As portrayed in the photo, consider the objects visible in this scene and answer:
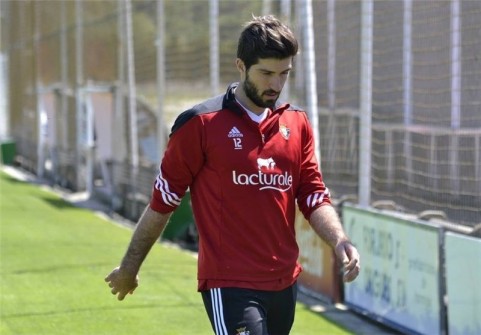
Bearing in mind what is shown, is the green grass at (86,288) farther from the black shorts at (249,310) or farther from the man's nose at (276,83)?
the man's nose at (276,83)

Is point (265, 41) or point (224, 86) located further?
point (224, 86)

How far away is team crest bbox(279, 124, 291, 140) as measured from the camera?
4.19 metres

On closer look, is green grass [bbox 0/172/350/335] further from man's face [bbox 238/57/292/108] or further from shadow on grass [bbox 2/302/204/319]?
man's face [bbox 238/57/292/108]

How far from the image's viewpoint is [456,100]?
8.53 meters

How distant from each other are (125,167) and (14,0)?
2045cm

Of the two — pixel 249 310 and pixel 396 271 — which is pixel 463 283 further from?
pixel 249 310

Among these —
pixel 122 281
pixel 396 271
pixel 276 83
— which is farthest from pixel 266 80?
pixel 396 271

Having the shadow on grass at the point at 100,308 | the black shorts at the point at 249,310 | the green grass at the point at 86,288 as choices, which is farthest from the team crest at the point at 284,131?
the shadow on grass at the point at 100,308

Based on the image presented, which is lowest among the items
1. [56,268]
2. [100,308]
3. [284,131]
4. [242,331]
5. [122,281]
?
[56,268]

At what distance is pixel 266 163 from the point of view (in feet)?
13.5

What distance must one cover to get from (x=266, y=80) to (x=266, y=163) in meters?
0.34

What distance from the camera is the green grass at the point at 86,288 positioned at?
26.8 feet

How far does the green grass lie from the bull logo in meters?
4.04

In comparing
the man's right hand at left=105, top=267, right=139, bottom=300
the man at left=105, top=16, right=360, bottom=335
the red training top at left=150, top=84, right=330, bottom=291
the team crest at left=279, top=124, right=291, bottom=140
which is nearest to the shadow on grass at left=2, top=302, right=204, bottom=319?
the man's right hand at left=105, top=267, right=139, bottom=300
